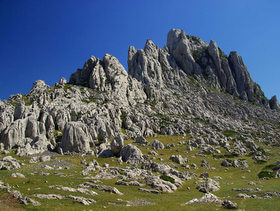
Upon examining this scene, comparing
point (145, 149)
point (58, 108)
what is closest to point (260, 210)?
point (145, 149)

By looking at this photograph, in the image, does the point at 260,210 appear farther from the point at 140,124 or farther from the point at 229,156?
the point at 140,124

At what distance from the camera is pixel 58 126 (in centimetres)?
9719

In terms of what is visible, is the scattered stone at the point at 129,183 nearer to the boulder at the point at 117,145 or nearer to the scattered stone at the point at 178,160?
the boulder at the point at 117,145

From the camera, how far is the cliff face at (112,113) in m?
79.7

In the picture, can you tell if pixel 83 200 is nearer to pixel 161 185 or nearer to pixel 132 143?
pixel 161 185

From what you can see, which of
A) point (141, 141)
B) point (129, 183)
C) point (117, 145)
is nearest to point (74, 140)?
point (117, 145)

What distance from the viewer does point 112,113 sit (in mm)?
121938

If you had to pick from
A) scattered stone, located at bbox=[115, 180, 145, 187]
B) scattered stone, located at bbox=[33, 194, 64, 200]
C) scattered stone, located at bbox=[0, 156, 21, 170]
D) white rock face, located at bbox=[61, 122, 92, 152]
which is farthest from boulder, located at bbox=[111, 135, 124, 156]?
scattered stone, located at bbox=[33, 194, 64, 200]

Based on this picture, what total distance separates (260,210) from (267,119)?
190003 millimetres

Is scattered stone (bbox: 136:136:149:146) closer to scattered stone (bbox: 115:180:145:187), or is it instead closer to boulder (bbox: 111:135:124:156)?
boulder (bbox: 111:135:124:156)

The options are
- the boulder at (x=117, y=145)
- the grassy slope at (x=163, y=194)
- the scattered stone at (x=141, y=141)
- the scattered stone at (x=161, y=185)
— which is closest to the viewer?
the grassy slope at (x=163, y=194)

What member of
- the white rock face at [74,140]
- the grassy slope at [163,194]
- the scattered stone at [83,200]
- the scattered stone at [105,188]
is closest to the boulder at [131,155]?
the grassy slope at [163,194]

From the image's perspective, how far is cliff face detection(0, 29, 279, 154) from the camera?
79688 millimetres

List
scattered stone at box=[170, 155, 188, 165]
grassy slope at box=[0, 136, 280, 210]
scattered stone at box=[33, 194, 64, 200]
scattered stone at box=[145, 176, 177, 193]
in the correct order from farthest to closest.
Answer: scattered stone at box=[170, 155, 188, 165]
scattered stone at box=[145, 176, 177, 193]
grassy slope at box=[0, 136, 280, 210]
scattered stone at box=[33, 194, 64, 200]
